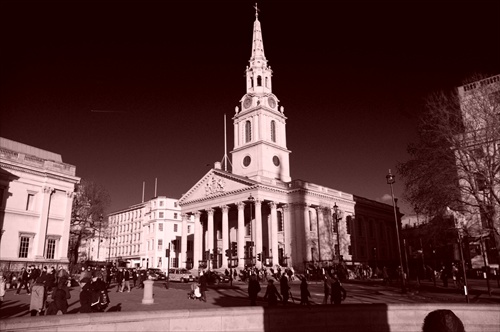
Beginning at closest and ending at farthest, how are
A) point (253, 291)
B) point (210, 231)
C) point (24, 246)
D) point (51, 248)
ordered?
point (253, 291), point (24, 246), point (51, 248), point (210, 231)

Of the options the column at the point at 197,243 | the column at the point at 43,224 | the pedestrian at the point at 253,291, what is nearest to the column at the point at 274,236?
the column at the point at 197,243

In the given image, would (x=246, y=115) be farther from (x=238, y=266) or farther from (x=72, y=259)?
(x=72, y=259)

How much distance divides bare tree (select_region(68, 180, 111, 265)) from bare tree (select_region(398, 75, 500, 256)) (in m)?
42.1

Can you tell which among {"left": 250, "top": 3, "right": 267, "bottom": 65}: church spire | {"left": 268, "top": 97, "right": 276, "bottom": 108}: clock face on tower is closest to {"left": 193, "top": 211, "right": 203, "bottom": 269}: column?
{"left": 268, "top": 97, "right": 276, "bottom": 108}: clock face on tower

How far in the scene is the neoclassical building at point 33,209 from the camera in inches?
1497

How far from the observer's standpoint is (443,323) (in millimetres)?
3492

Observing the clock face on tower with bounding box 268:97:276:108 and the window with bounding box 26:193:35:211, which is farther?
the clock face on tower with bounding box 268:97:276:108

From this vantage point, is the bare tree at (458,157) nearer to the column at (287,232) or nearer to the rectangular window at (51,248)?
the column at (287,232)

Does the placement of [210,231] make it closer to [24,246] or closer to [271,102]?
[271,102]

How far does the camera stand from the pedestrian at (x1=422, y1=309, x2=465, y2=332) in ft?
11.3

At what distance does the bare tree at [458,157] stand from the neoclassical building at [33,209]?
117 ft

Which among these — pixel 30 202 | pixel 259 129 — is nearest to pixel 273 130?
pixel 259 129

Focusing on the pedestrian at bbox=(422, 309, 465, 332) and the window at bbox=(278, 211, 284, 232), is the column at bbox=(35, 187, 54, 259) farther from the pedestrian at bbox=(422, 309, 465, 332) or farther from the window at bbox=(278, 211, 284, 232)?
the pedestrian at bbox=(422, 309, 465, 332)

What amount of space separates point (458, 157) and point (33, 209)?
39377 mm
